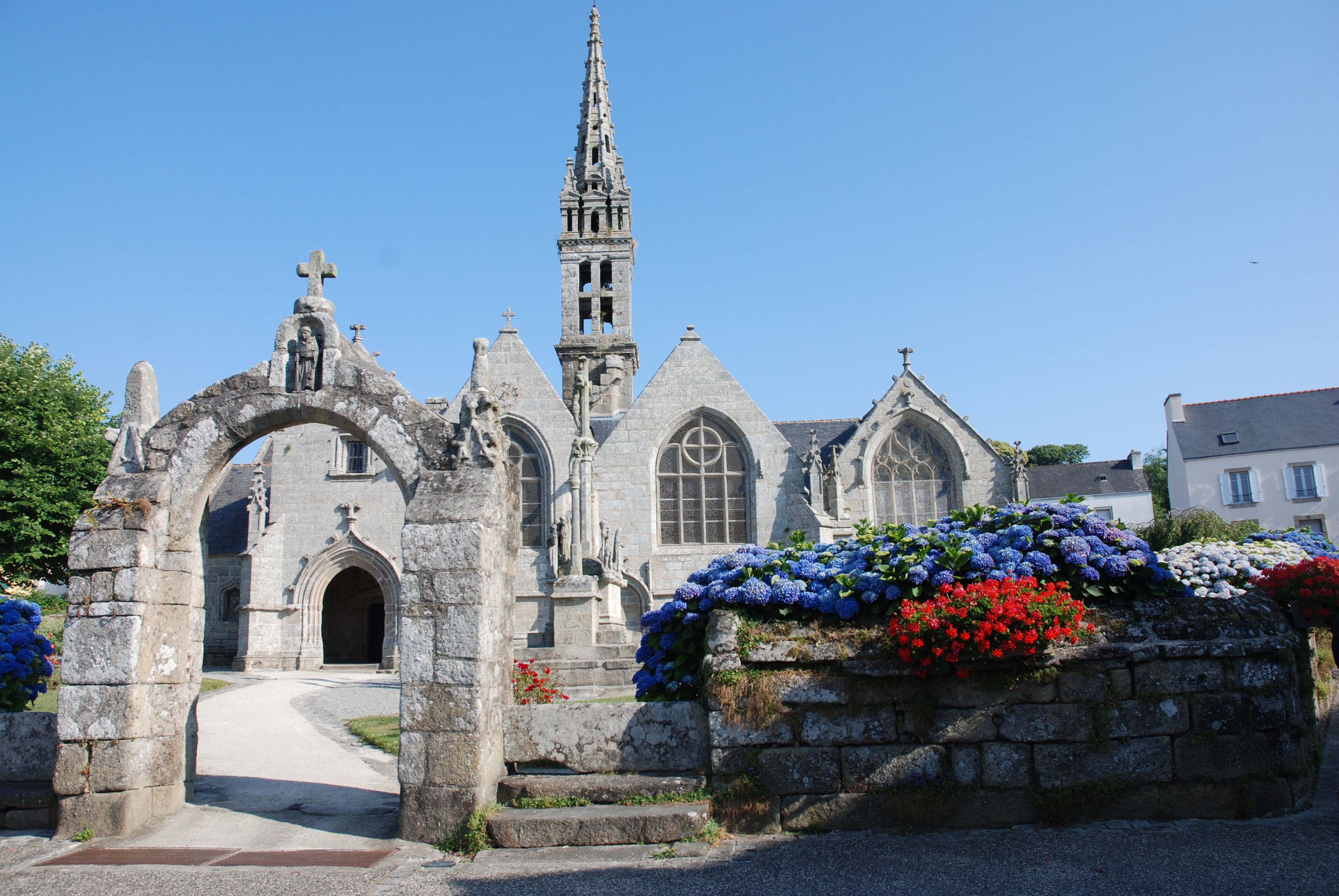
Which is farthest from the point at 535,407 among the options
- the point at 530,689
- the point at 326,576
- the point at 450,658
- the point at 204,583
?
the point at 450,658

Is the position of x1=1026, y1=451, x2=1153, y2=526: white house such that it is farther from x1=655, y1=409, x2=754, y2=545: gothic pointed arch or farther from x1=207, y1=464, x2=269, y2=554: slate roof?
x1=207, y1=464, x2=269, y2=554: slate roof

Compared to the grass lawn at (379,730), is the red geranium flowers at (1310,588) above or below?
above

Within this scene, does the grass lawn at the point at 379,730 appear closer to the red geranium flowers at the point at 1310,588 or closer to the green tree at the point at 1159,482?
the red geranium flowers at the point at 1310,588

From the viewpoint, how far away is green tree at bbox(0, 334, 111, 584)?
790 inches

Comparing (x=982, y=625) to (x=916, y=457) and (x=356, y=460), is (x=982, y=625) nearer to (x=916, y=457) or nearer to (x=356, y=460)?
(x=916, y=457)

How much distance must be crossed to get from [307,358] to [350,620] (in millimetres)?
22329

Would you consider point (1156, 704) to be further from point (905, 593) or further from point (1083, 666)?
point (905, 593)

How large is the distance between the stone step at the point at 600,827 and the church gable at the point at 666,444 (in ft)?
53.6

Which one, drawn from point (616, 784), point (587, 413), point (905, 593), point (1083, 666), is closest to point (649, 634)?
point (616, 784)

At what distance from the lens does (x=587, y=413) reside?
1969cm

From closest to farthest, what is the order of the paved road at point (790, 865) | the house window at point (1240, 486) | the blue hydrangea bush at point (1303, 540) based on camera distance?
the paved road at point (790, 865)
the blue hydrangea bush at point (1303, 540)
the house window at point (1240, 486)

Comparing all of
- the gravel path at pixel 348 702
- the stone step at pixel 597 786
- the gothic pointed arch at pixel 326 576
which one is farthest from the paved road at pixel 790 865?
the gothic pointed arch at pixel 326 576

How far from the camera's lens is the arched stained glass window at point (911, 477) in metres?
22.8

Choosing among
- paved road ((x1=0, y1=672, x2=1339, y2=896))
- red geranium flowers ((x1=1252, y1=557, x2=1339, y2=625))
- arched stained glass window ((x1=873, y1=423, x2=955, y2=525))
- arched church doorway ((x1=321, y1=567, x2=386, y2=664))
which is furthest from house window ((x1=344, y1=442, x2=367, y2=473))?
red geranium flowers ((x1=1252, y1=557, x2=1339, y2=625))
